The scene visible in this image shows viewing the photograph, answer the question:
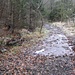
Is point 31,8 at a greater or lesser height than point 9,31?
greater

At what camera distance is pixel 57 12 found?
3403cm

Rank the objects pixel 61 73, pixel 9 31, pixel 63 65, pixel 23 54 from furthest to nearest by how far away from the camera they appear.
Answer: pixel 9 31, pixel 23 54, pixel 63 65, pixel 61 73

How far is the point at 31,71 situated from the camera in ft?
25.1

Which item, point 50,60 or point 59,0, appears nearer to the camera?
point 50,60

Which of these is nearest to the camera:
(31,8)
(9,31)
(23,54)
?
(23,54)

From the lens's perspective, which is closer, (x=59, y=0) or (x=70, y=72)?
(x=70, y=72)

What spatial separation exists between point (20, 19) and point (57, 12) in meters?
18.3

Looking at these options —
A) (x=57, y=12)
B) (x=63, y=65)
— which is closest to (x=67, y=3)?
(x=57, y=12)

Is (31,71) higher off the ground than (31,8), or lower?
lower

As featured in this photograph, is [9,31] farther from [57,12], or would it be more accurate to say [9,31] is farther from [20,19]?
[57,12]

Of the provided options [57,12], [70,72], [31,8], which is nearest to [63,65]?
[70,72]

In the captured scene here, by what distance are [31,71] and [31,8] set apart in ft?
39.7

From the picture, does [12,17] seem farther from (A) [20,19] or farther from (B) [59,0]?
(B) [59,0]

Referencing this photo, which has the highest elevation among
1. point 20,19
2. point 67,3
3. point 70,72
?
point 67,3
